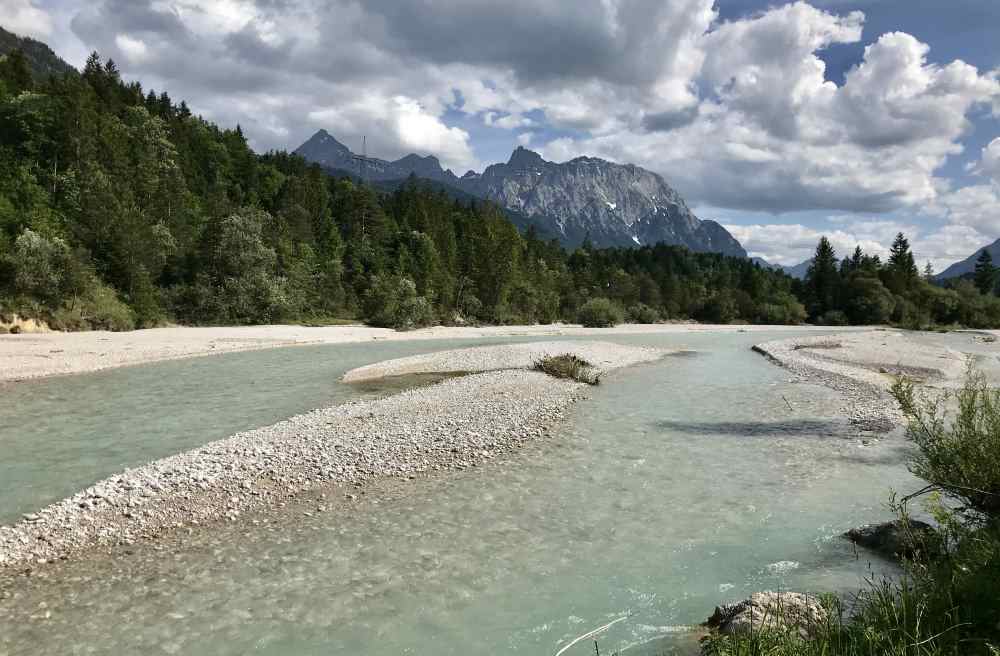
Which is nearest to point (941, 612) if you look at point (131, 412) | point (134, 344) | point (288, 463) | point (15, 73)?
point (288, 463)

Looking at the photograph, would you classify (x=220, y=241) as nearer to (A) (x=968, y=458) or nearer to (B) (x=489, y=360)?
(B) (x=489, y=360)

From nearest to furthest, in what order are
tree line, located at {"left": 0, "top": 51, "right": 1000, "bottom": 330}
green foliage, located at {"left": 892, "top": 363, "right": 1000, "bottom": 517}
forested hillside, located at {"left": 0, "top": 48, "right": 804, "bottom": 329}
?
green foliage, located at {"left": 892, "top": 363, "right": 1000, "bottom": 517}, forested hillside, located at {"left": 0, "top": 48, "right": 804, "bottom": 329}, tree line, located at {"left": 0, "top": 51, "right": 1000, "bottom": 330}

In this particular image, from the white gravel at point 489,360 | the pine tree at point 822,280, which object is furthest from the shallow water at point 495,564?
the pine tree at point 822,280

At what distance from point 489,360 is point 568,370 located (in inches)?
283

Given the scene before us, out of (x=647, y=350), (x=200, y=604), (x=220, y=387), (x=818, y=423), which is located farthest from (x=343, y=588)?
(x=647, y=350)

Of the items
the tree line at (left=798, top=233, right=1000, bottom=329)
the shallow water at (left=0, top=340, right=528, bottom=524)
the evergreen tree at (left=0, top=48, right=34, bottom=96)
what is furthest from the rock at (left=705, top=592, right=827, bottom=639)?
the tree line at (left=798, top=233, right=1000, bottom=329)

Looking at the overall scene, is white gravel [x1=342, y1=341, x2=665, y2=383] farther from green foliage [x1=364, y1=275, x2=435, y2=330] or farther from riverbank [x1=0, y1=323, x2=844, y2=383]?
green foliage [x1=364, y1=275, x2=435, y2=330]

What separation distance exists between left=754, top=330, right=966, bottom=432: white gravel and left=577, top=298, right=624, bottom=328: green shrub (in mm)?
39784

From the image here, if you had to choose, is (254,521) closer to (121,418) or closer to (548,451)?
(548,451)

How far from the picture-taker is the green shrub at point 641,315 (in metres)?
117

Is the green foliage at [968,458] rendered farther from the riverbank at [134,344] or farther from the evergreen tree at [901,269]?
the evergreen tree at [901,269]

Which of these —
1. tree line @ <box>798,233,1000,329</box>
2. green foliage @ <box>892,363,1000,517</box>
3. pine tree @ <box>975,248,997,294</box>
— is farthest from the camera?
pine tree @ <box>975,248,997,294</box>

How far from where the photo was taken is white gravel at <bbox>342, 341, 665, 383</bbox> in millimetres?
31344

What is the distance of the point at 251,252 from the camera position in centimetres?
6806
